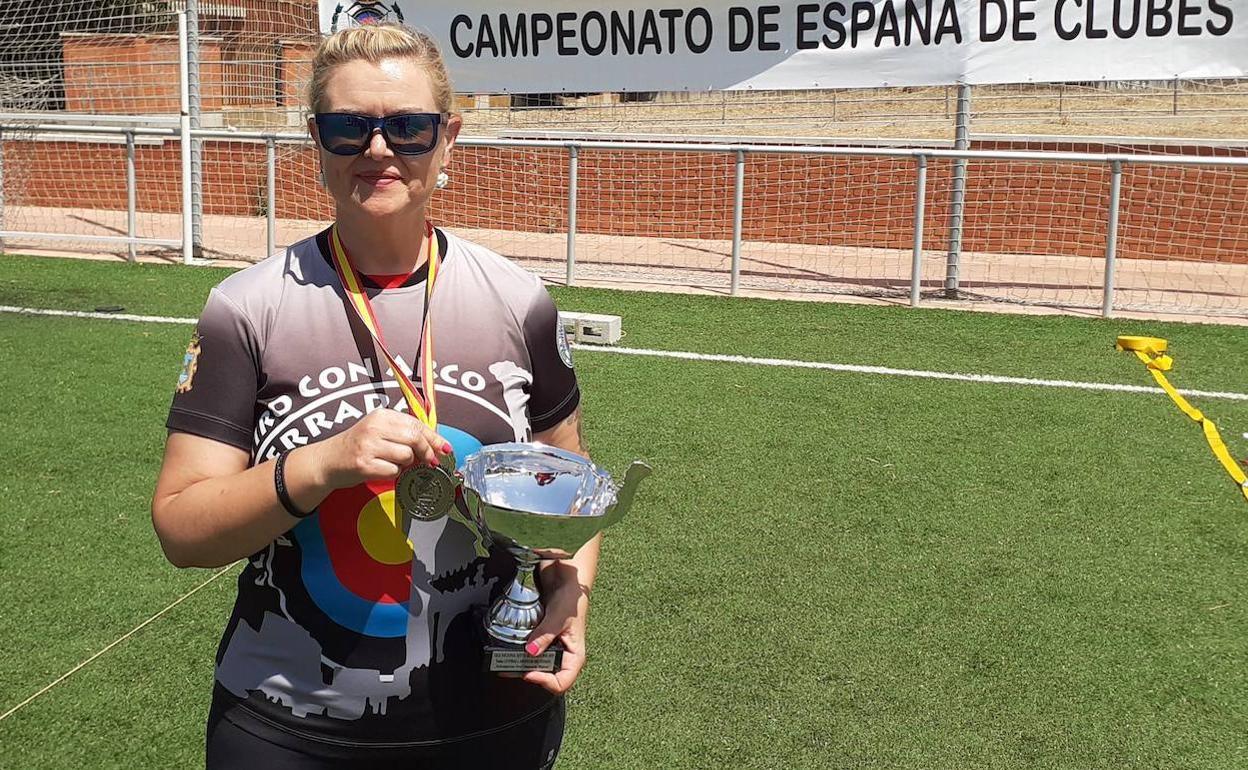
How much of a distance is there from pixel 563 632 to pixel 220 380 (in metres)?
0.61

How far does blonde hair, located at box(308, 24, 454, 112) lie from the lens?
73.0 inches

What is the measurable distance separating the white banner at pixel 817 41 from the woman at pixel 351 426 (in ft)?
28.4

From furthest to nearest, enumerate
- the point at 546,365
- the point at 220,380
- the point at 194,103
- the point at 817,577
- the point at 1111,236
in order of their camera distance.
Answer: the point at 194,103 < the point at 1111,236 < the point at 817,577 < the point at 546,365 < the point at 220,380

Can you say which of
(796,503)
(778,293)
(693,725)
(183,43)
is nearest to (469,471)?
→ (693,725)

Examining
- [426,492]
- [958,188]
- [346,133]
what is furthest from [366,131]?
[958,188]

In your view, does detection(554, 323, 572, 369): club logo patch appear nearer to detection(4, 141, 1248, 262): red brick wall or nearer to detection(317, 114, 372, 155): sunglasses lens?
detection(317, 114, 372, 155): sunglasses lens

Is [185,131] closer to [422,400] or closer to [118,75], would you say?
[118,75]

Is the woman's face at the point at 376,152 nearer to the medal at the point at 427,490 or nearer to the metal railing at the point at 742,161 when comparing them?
the medal at the point at 427,490

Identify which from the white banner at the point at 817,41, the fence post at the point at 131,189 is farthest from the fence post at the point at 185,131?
the white banner at the point at 817,41

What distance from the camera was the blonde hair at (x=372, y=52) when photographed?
6.09ft

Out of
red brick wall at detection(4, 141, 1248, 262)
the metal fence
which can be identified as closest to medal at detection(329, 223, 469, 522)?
the metal fence

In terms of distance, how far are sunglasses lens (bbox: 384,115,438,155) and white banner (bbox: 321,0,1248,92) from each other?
340 inches

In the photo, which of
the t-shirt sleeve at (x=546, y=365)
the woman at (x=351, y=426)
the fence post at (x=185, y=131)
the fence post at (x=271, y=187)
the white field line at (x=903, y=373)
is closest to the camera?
the woman at (x=351, y=426)

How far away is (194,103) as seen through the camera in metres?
13.4
